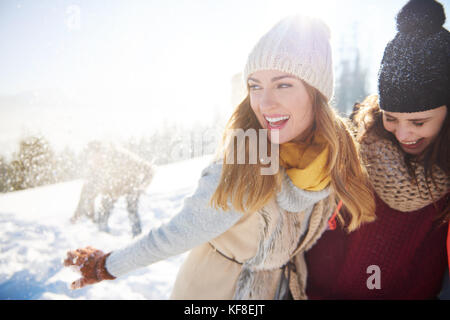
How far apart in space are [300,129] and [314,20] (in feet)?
1.83

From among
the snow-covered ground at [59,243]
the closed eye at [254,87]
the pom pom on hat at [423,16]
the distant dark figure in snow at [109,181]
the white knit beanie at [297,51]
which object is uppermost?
the pom pom on hat at [423,16]

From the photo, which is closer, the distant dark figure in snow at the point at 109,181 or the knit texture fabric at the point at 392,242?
the knit texture fabric at the point at 392,242

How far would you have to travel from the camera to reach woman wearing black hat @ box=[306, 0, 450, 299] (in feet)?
3.55

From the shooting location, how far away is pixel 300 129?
1184 mm

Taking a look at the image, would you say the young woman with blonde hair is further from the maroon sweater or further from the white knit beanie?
the maroon sweater

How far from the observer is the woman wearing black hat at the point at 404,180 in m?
1.08

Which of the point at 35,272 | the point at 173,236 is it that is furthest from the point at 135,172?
the point at 173,236

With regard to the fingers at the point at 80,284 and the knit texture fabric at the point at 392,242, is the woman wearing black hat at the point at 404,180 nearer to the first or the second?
the knit texture fabric at the point at 392,242

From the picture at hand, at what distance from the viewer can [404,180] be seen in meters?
1.13

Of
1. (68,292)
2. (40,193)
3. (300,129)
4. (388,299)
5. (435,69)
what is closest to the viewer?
(435,69)

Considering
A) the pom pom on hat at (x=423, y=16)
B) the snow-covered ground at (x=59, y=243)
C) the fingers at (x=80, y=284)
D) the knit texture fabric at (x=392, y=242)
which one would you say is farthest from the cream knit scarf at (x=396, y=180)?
the fingers at (x=80, y=284)

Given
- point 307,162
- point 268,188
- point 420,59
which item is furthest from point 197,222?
point 420,59

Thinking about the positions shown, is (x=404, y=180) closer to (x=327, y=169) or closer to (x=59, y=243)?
(x=327, y=169)
